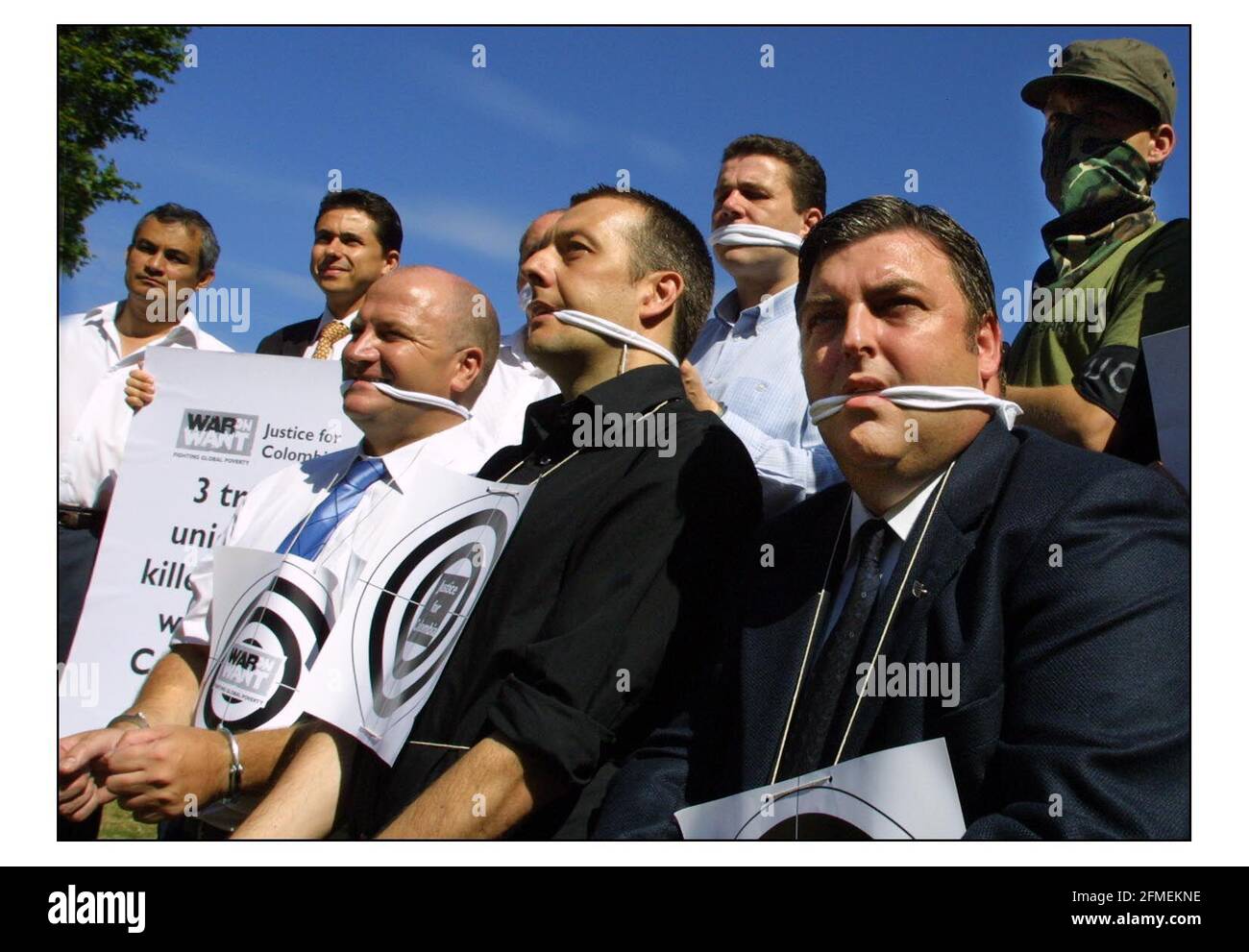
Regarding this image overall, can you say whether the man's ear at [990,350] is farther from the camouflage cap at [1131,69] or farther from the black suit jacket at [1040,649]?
the camouflage cap at [1131,69]

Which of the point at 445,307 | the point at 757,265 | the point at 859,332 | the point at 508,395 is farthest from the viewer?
the point at 508,395

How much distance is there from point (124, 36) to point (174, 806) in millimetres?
2860

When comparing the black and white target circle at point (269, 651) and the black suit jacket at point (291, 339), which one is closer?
the black and white target circle at point (269, 651)

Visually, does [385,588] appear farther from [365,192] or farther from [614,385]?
[365,192]

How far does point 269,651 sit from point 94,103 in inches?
105

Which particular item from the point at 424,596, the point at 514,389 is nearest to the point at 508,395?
the point at 514,389

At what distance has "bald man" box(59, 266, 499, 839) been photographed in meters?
4.17

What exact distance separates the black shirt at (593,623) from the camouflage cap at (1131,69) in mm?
1438

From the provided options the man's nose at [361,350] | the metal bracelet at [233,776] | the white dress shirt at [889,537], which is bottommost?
the metal bracelet at [233,776]

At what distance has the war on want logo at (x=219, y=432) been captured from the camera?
5.09 meters

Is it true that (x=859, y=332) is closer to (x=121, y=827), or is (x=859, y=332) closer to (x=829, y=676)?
(x=829, y=676)

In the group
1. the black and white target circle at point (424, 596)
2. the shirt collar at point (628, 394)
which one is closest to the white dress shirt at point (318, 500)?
the black and white target circle at point (424, 596)

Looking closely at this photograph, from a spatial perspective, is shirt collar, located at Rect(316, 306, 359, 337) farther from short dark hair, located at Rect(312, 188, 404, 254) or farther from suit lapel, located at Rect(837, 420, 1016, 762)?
suit lapel, located at Rect(837, 420, 1016, 762)

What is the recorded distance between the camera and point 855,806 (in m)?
3.09
